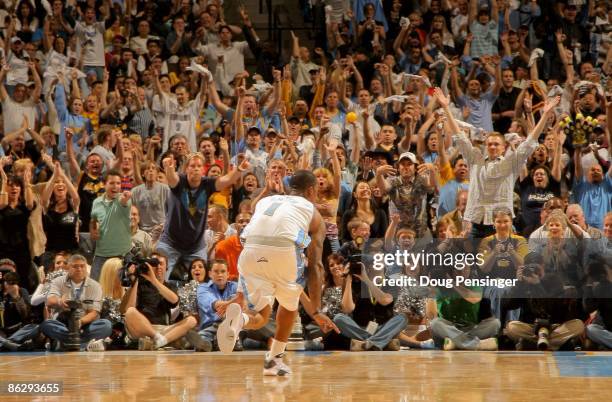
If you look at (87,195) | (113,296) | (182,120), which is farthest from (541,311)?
(182,120)

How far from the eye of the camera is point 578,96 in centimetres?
1608

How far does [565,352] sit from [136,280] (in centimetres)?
506

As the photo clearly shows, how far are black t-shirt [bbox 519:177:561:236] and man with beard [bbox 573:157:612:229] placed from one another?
0.38 m

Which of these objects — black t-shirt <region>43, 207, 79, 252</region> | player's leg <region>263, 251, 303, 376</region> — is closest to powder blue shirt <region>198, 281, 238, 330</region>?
black t-shirt <region>43, 207, 79, 252</region>

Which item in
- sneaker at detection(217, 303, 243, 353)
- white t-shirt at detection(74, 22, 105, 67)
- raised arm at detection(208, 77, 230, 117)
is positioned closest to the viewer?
sneaker at detection(217, 303, 243, 353)

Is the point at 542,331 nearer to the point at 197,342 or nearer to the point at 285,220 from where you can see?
the point at 197,342

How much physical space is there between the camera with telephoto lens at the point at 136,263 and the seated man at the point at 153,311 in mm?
38

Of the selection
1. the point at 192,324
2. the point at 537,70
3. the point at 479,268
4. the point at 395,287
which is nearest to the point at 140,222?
the point at 192,324

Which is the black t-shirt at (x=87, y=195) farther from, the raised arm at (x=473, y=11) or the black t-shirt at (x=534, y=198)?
the raised arm at (x=473, y=11)

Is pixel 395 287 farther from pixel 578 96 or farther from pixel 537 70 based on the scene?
pixel 537 70

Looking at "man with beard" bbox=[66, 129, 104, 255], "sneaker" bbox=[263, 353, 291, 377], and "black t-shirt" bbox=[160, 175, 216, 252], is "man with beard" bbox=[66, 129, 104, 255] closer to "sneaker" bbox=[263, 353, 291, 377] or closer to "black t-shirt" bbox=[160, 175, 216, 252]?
"black t-shirt" bbox=[160, 175, 216, 252]

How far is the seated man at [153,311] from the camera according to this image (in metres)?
12.5

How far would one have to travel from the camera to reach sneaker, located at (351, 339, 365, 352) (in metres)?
12.3

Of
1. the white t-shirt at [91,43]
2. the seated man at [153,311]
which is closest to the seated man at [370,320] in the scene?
the seated man at [153,311]
